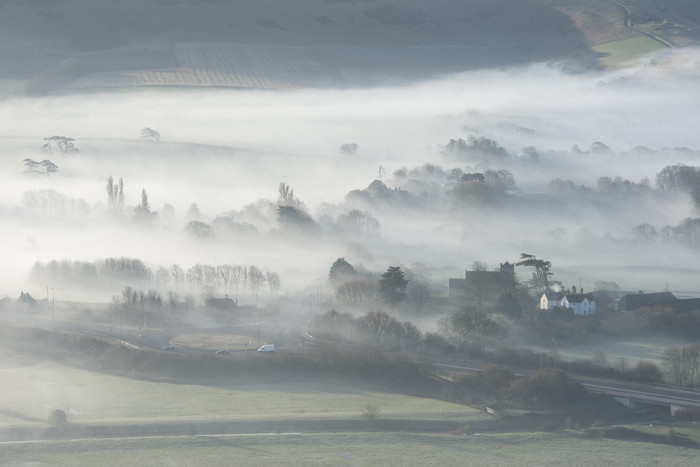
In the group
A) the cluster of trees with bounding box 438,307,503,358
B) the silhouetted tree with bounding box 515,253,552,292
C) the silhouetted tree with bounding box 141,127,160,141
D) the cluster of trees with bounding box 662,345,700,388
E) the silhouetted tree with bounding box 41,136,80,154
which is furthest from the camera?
the silhouetted tree with bounding box 141,127,160,141

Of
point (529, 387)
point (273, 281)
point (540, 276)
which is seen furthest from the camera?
point (273, 281)

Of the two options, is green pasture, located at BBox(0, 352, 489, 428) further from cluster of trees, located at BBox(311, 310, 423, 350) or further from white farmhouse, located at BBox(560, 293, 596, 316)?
white farmhouse, located at BBox(560, 293, 596, 316)

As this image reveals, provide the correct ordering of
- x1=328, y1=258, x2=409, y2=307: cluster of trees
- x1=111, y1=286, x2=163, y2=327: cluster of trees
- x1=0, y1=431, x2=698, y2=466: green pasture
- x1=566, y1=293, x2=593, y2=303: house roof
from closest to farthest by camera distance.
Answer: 1. x1=0, y1=431, x2=698, y2=466: green pasture
2. x1=566, y1=293, x2=593, y2=303: house roof
3. x1=328, y1=258, x2=409, y2=307: cluster of trees
4. x1=111, y1=286, x2=163, y2=327: cluster of trees

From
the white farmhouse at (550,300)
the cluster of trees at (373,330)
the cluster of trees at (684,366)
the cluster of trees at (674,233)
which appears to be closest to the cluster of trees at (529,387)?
the cluster of trees at (684,366)

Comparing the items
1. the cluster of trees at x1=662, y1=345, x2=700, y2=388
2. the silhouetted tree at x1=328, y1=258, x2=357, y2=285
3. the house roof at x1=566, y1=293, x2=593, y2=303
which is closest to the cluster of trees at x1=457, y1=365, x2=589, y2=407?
the cluster of trees at x1=662, y1=345, x2=700, y2=388

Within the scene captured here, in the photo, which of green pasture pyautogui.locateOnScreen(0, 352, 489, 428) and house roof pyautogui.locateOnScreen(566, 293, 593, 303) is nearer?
green pasture pyautogui.locateOnScreen(0, 352, 489, 428)

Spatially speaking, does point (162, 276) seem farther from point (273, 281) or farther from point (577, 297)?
point (577, 297)

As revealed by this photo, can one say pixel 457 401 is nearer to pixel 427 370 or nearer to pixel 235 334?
pixel 427 370

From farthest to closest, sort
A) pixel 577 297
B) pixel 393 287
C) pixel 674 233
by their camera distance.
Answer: pixel 674 233 → pixel 393 287 → pixel 577 297

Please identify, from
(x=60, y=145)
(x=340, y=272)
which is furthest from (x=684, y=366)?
(x=60, y=145)
